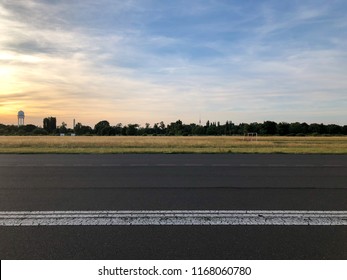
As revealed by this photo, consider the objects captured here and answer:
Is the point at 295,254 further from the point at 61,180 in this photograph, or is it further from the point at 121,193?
the point at 61,180

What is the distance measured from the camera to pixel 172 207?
6.91 meters

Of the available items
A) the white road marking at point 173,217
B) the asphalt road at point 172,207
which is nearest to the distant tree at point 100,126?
the asphalt road at point 172,207

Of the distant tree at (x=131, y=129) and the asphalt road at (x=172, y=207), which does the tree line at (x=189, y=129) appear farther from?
the asphalt road at (x=172, y=207)

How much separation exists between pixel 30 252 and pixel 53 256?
355 mm

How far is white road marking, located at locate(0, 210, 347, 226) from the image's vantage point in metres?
5.73

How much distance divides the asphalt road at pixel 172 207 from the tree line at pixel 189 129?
407 feet

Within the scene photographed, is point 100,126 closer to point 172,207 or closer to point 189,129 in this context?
point 189,129

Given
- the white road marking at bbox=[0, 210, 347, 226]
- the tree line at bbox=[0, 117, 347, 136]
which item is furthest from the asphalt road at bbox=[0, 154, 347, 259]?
the tree line at bbox=[0, 117, 347, 136]

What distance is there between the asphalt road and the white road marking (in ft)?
0.92

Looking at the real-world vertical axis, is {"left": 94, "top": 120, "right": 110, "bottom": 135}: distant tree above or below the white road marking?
above

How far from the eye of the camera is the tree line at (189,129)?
469 feet

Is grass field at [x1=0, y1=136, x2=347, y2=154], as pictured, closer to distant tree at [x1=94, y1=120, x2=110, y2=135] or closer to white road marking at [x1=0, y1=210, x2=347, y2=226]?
white road marking at [x1=0, y1=210, x2=347, y2=226]

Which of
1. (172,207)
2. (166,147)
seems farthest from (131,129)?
(172,207)

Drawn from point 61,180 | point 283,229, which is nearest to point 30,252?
point 283,229
